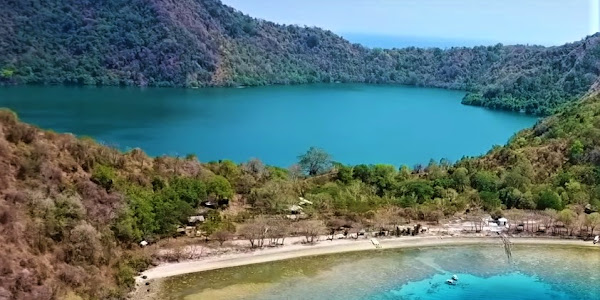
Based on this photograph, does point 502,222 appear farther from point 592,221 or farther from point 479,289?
point 479,289

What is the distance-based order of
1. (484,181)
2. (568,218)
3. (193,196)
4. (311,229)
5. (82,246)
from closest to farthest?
(82,246) → (311,229) → (193,196) → (568,218) → (484,181)

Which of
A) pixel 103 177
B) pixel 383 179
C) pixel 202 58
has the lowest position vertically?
pixel 383 179

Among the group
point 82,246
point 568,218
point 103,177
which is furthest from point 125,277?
point 568,218

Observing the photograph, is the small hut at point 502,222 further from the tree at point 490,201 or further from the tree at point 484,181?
the tree at point 484,181

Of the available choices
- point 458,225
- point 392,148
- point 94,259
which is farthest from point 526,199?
point 392,148

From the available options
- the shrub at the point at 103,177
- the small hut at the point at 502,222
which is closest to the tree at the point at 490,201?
the small hut at the point at 502,222

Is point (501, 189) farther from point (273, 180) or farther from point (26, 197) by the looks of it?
point (26, 197)

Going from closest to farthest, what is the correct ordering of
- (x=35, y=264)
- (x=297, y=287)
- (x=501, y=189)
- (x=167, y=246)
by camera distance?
(x=35, y=264) → (x=297, y=287) → (x=167, y=246) → (x=501, y=189)
